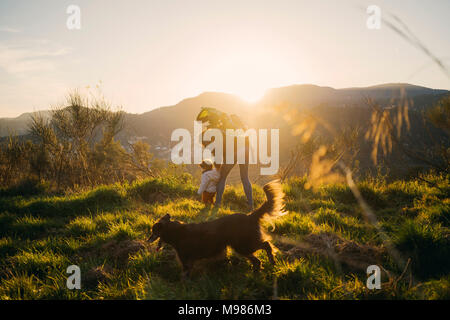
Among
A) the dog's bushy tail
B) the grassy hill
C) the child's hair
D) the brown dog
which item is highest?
the child's hair

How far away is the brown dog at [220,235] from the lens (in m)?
2.77

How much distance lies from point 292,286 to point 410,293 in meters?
1.03

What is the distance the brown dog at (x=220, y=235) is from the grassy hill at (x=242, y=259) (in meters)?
0.24

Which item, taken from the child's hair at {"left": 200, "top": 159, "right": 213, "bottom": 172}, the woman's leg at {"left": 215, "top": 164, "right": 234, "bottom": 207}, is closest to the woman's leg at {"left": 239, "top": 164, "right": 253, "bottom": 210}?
the woman's leg at {"left": 215, "top": 164, "right": 234, "bottom": 207}

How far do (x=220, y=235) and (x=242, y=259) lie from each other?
57cm

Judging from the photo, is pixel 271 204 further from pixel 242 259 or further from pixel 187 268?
pixel 187 268

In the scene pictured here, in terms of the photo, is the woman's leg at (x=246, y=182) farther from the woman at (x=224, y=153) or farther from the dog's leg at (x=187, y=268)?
the dog's leg at (x=187, y=268)

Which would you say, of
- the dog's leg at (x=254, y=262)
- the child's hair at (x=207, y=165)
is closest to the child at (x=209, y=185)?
the child's hair at (x=207, y=165)

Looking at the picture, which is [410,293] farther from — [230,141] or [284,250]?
[230,141]

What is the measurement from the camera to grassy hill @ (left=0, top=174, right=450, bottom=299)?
2.36m

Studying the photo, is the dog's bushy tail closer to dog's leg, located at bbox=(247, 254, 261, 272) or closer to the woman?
dog's leg, located at bbox=(247, 254, 261, 272)

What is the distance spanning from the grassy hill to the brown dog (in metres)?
0.24

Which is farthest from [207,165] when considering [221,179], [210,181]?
[221,179]
